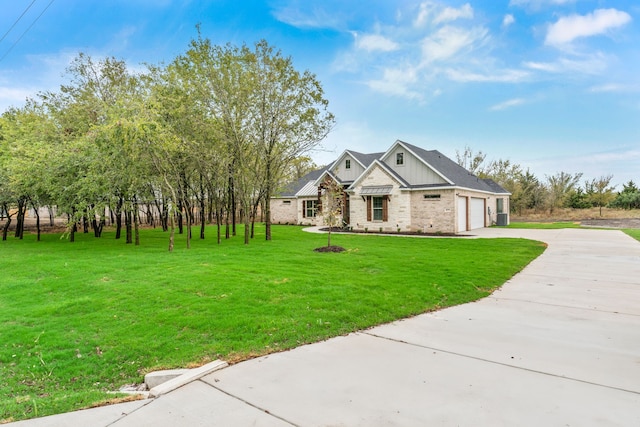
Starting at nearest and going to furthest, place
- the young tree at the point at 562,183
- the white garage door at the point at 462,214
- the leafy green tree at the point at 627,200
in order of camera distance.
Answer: the white garage door at the point at 462,214 → the leafy green tree at the point at 627,200 → the young tree at the point at 562,183

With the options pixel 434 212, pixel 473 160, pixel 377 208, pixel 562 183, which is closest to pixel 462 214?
pixel 434 212

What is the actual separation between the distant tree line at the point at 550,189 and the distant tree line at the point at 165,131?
3048 centimetres

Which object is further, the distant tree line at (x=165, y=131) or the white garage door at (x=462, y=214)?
the white garage door at (x=462, y=214)

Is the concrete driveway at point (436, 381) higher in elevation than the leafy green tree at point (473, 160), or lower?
lower

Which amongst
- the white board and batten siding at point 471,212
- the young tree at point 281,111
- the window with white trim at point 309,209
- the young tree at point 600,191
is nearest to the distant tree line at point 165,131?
the young tree at point 281,111

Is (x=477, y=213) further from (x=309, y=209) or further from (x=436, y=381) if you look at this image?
(x=436, y=381)

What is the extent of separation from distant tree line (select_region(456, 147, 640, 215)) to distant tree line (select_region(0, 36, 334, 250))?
30.5m

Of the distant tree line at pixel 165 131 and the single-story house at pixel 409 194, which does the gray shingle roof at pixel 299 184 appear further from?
the distant tree line at pixel 165 131

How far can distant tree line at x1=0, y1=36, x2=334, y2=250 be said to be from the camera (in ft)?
39.9

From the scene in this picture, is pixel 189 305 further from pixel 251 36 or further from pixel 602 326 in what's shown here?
pixel 251 36

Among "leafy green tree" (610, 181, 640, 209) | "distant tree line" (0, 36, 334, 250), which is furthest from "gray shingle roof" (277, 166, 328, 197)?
"leafy green tree" (610, 181, 640, 209)

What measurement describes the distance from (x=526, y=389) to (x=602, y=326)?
8.99ft

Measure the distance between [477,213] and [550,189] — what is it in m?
22.6

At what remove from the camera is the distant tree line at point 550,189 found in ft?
123
